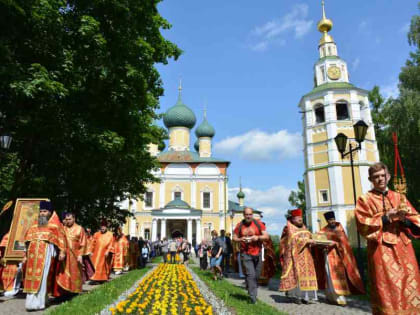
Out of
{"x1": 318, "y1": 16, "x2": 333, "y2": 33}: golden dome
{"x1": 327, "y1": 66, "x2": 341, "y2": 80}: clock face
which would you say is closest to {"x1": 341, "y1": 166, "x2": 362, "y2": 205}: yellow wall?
{"x1": 327, "y1": 66, "x2": 341, "y2": 80}: clock face

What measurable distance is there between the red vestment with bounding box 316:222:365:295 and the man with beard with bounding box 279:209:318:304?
1.27ft

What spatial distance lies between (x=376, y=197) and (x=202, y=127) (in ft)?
147

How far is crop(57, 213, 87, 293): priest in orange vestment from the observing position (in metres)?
6.57

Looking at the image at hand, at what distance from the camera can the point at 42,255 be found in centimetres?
621

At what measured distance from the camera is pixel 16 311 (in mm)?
5980

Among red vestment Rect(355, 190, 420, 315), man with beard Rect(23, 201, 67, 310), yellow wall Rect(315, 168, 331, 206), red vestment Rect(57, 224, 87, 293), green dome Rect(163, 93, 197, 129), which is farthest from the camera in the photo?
green dome Rect(163, 93, 197, 129)

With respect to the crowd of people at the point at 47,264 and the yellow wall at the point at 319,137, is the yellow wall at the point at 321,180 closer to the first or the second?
the yellow wall at the point at 319,137

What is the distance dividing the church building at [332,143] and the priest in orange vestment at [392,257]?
82.3ft

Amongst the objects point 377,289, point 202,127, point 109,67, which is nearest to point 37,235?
point 109,67

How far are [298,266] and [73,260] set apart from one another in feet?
15.5

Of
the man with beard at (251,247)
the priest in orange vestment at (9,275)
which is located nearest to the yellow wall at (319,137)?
the man with beard at (251,247)

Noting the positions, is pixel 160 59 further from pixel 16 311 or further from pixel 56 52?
pixel 16 311

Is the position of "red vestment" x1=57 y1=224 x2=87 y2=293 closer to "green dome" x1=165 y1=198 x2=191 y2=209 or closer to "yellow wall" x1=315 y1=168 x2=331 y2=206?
"yellow wall" x1=315 y1=168 x2=331 y2=206

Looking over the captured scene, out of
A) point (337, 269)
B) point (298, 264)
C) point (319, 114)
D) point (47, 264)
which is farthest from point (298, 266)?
point (319, 114)
